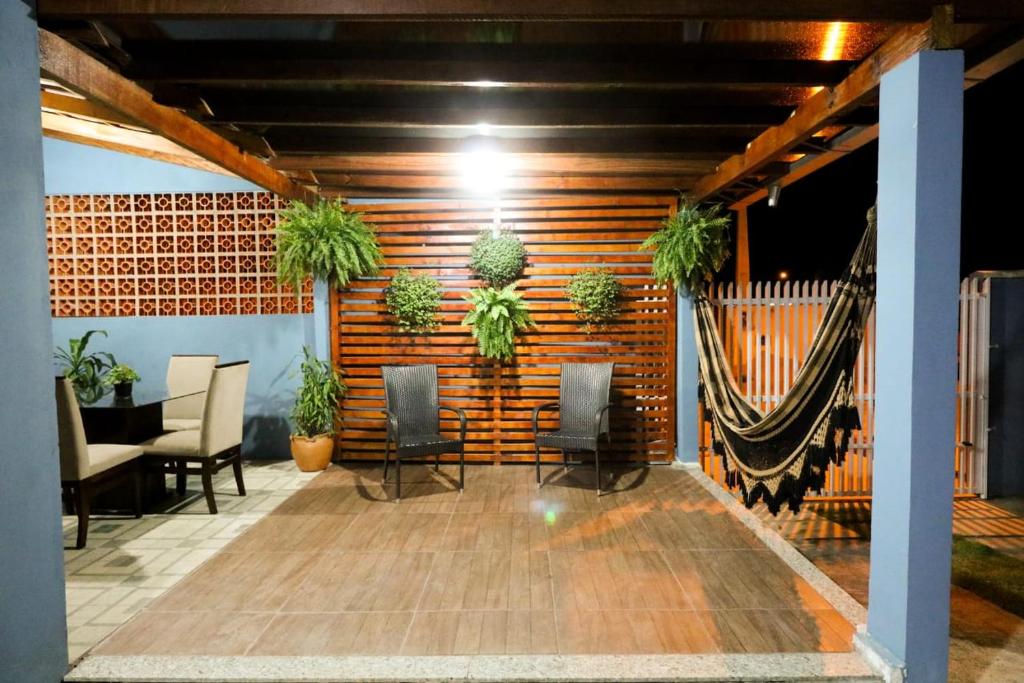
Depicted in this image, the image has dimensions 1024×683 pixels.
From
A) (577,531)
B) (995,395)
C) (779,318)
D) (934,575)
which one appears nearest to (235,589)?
(577,531)

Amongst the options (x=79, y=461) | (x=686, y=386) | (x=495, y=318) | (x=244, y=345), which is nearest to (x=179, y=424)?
(x=244, y=345)

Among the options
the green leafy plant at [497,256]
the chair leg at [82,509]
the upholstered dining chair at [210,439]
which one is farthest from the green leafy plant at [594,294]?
the chair leg at [82,509]

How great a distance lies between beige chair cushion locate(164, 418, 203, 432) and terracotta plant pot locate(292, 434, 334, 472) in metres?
0.90

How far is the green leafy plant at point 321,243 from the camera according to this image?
562cm

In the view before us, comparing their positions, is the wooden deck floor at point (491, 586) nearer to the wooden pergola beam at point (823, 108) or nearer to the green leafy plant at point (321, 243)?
the green leafy plant at point (321, 243)

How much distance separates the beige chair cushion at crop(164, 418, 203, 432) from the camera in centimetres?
554

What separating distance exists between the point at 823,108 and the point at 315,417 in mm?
4977

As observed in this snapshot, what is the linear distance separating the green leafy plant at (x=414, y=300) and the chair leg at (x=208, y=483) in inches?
88.3

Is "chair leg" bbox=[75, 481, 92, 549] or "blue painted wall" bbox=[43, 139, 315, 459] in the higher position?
"blue painted wall" bbox=[43, 139, 315, 459]

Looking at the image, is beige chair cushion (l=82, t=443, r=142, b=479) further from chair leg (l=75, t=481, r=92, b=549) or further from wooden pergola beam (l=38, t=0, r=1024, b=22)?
wooden pergola beam (l=38, t=0, r=1024, b=22)

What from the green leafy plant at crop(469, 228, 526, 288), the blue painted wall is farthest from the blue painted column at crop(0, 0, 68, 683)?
the blue painted wall

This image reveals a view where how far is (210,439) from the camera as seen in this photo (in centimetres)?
466

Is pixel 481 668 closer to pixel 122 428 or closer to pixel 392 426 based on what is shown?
pixel 392 426

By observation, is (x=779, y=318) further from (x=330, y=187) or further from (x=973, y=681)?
(x=330, y=187)
